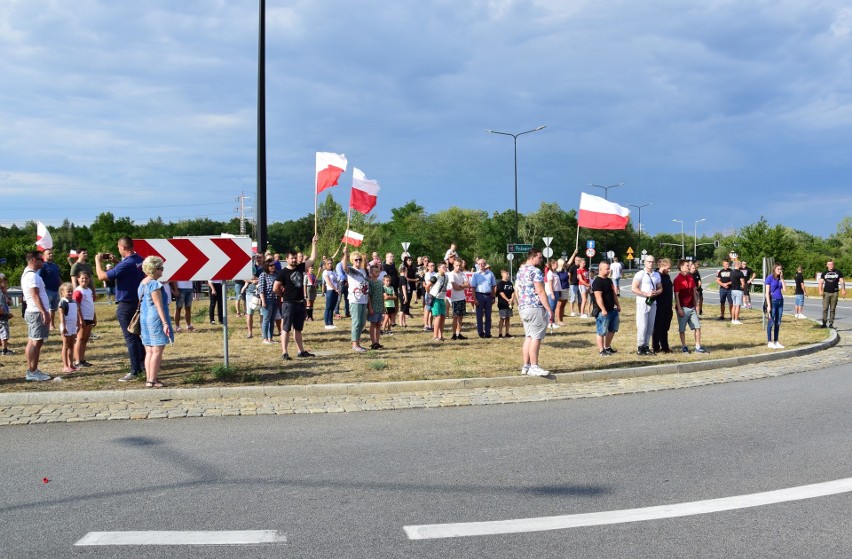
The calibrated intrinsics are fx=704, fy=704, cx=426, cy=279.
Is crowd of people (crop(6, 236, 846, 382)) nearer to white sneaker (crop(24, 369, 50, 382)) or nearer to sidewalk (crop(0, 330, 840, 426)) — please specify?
white sneaker (crop(24, 369, 50, 382))

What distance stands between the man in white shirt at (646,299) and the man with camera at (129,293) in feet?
26.8

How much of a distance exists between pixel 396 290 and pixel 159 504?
12.4 m

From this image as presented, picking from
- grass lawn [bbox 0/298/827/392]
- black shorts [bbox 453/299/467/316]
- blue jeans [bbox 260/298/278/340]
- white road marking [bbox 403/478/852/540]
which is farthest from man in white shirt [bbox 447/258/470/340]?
white road marking [bbox 403/478/852/540]

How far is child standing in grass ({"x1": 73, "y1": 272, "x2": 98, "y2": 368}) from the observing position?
34.2 feet

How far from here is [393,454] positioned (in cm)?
591

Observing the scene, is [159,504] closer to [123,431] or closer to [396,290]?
[123,431]

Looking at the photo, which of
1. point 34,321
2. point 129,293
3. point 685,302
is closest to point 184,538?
point 129,293

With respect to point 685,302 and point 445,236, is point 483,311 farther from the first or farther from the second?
point 445,236

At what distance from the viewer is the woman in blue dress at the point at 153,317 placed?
346 inches

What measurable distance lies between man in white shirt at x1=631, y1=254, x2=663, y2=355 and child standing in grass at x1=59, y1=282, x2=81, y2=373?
29.8 feet

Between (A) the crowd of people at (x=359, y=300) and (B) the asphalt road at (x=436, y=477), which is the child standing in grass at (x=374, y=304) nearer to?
(A) the crowd of people at (x=359, y=300)

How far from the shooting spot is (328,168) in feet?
41.8

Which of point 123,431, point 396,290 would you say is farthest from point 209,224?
point 123,431

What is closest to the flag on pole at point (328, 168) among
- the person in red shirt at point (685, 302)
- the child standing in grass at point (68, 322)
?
the child standing in grass at point (68, 322)
